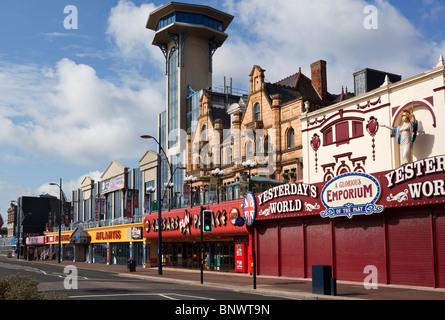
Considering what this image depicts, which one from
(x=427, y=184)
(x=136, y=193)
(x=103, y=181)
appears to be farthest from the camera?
(x=103, y=181)

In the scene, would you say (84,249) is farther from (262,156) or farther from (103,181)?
(262,156)

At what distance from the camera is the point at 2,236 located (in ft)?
470

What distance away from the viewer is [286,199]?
1323 inches

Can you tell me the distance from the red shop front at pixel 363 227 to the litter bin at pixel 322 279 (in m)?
6.21

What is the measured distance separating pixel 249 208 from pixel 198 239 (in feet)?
31.9

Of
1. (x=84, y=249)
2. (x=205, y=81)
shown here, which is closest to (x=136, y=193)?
(x=84, y=249)

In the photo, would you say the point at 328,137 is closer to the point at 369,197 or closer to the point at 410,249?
the point at 369,197

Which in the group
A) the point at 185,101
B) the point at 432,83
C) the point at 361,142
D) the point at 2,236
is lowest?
the point at 2,236

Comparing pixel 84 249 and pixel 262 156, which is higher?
pixel 262 156

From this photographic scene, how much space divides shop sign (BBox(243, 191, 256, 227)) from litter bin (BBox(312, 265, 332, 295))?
14.3 metres

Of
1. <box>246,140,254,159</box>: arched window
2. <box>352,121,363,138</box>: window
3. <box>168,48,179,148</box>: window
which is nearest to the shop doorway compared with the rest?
<box>246,140,254,159</box>: arched window

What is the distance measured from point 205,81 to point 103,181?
78.1 ft

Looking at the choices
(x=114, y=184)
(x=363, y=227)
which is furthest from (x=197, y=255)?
Result: (x=114, y=184)

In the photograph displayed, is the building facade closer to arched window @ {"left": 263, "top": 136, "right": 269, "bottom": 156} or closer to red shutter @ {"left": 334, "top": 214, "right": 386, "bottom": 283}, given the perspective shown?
red shutter @ {"left": 334, "top": 214, "right": 386, "bottom": 283}
